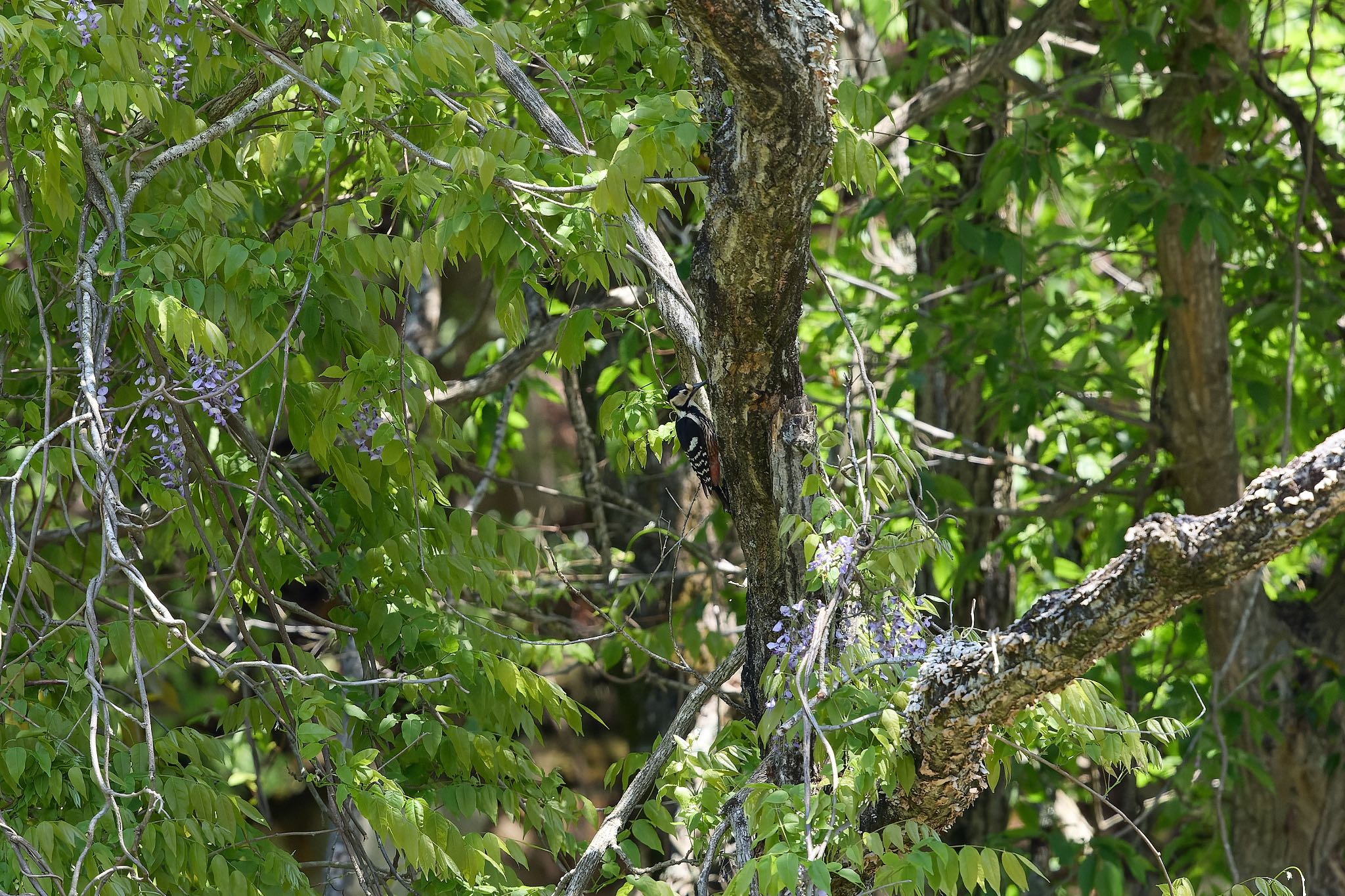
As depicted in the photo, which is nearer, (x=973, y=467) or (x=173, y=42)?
(x=173, y=42)

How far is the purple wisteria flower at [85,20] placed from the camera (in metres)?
2.04

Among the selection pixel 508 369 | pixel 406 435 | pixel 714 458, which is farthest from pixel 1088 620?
pixel 508 369

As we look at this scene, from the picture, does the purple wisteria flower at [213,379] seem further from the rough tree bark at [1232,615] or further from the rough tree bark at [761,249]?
the rough tree bark at [1232,615]

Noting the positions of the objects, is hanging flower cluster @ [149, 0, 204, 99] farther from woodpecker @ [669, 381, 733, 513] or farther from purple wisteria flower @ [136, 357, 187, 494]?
woodpecker @ [669, 381, 733, 513]

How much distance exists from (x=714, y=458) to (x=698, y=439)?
5 centimetres

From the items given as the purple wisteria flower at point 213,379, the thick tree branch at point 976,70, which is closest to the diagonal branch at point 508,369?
the thick tree branch at point 976,70

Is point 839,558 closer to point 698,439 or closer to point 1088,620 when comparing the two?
point 1088,620

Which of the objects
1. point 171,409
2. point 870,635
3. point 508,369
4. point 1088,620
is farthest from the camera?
point 508,369

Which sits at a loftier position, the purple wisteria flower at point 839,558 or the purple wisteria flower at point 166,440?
the purple wisteria flower at point 839,558

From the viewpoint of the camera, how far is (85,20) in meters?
2.06

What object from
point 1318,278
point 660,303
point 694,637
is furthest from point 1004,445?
point 660,303

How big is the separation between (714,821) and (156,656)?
1056mm

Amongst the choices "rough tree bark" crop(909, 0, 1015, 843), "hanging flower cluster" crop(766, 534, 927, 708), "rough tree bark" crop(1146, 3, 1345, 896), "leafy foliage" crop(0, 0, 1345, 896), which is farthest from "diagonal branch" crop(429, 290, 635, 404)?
"rough tree bark" crop(1146, 3, 1345, 896)

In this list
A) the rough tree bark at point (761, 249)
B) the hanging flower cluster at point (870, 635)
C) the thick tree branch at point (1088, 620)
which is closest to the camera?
the thick tree branch at point (1088, 620)
